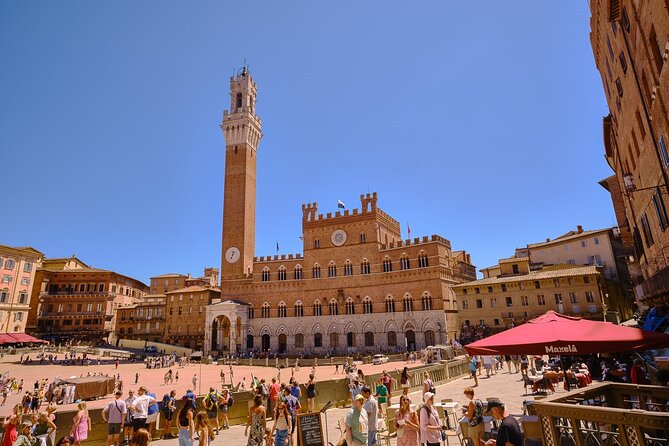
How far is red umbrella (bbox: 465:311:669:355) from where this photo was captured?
6.75 m

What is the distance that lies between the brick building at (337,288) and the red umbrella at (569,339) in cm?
3303

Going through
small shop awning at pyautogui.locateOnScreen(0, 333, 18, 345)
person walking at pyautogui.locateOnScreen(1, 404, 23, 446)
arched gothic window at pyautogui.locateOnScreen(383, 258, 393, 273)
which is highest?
arched gothic window at pyautogui.locateOnScreen(383, 258, 393, 273)

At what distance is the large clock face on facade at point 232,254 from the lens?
176ft

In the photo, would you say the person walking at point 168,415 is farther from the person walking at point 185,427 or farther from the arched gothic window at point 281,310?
the arched gothic window at point 281,310

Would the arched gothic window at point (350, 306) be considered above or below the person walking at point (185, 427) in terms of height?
above

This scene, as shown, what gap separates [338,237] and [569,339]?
4116 cm

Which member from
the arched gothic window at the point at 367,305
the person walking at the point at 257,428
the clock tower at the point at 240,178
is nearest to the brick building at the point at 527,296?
the arched gothic window at the point at 367,305

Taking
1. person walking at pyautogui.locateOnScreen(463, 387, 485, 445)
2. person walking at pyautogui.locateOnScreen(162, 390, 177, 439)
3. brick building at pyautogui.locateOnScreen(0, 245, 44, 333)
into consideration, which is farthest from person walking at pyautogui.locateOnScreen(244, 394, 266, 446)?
brick building at pyautogui.locateOnScreen(0, 245, 44, 333)

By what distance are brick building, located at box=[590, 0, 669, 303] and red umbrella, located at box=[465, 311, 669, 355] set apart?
4.28 meters

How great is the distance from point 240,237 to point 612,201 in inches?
1687

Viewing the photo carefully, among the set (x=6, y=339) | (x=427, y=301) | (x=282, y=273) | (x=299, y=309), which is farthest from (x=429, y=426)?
(x=6, y=339)

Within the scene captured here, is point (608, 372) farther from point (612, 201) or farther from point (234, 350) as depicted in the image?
point (234, 350)

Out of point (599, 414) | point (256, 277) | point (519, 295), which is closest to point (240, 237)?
point (256, 277)

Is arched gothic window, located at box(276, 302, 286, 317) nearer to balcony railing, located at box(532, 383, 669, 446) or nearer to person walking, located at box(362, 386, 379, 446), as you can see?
person walking, located at box(362, 386, 379, 446)
